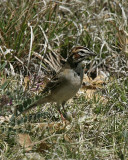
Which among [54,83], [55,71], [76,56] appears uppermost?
[76,56]

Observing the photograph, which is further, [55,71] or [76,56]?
[55,71]

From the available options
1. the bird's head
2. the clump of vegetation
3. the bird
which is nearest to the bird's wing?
the bird

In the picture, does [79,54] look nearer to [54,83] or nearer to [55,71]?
[54,83]

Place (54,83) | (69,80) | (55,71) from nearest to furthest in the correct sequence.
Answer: (69,80), (54,83), (55,71)

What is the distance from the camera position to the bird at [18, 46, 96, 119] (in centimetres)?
543

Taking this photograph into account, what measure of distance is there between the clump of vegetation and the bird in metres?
0.21

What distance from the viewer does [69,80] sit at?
17.9ft

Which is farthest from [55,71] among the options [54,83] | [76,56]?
[76,56]

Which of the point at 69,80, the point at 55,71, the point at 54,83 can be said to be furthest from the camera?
the point at 55,71

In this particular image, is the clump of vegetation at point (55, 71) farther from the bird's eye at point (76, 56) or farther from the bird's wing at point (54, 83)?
the bird's eye at point (76, 56)

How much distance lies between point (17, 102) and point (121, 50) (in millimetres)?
2941

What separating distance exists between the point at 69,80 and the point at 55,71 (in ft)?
4.88

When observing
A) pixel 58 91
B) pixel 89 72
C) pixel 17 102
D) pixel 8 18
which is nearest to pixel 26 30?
pixel 8 18

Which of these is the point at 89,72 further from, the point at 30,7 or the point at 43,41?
the point at 30,7
